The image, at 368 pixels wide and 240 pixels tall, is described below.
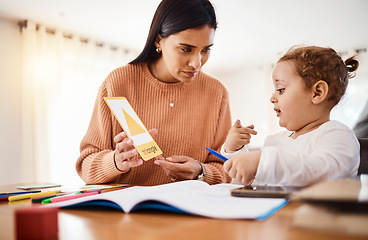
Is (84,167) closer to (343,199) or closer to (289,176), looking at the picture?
(289,176)

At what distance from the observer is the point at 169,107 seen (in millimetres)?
1476

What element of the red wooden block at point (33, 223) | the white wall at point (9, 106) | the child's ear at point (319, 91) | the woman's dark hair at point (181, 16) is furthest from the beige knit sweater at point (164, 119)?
the white wall at point (9, 106)

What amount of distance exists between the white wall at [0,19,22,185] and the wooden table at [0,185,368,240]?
4.12 metres

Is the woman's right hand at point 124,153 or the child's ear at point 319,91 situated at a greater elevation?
the child's ear at point 319,91

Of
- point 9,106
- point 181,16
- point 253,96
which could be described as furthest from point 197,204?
point 253,96

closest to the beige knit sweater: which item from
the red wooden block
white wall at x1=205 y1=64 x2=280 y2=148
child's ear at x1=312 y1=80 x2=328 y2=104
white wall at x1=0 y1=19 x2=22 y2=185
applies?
child's ear at x1=312 y1=80 x2=328 y2=104

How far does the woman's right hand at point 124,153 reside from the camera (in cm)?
103

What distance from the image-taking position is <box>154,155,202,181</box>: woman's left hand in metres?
1.08

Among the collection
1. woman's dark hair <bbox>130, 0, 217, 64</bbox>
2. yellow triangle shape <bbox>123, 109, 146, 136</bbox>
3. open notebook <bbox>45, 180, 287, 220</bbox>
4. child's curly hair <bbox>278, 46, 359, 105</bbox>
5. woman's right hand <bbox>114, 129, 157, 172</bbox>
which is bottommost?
open notebook <bbox>45, 180, 287, 220</bbox>

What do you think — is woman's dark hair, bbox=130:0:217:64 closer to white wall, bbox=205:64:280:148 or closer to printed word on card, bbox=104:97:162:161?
printed word on card, bbox=104:97:162:161

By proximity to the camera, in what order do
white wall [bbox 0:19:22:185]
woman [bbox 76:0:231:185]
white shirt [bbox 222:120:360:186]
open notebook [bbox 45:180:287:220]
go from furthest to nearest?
white wall [bbox 0:19:22:185], woman [bbox 76:0:231:185], white shirt [bbox 222:120:360:186], open notebook [bbox 45:180:287:220]

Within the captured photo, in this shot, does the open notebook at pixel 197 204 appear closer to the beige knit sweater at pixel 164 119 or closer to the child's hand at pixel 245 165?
the child's hand at pixel 245 165

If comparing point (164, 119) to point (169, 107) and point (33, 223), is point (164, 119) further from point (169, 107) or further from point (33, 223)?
point (33, 223)

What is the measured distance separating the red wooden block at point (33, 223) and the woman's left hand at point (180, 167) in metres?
0.65
